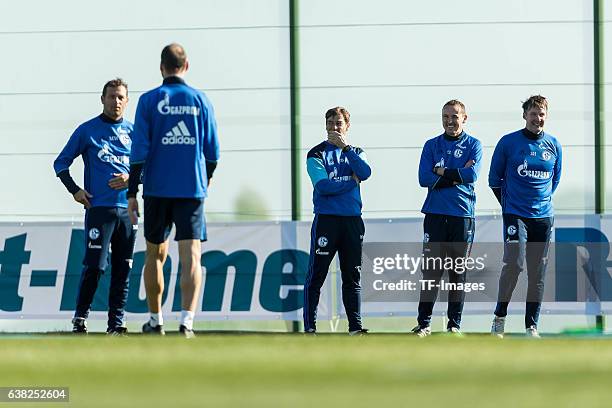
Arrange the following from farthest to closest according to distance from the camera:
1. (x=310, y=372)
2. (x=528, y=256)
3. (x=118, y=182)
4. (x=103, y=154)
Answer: (x=528, y=256) → (x=103, y=154) → (x=118, y=182) → (x=310, y=372)

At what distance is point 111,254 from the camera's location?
889 centimetres

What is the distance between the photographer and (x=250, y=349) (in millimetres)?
5859

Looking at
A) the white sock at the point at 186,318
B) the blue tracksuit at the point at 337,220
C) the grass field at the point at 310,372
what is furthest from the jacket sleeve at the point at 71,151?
the grass field at the point at 310,372

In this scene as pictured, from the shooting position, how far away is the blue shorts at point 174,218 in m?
7.35

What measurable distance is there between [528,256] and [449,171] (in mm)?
848

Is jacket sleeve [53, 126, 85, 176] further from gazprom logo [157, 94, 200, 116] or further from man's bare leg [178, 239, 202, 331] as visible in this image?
man's bare leg [178, 239, 202, 331]

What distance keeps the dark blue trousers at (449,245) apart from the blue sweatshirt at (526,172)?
1.07ft

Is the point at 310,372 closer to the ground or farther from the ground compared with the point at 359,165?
closer to the ground

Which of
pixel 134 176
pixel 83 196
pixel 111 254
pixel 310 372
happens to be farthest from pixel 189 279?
pixel 310 372

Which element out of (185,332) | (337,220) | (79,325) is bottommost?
(79,325)

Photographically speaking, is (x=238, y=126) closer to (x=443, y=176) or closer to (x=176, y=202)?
(x=443, y=176)

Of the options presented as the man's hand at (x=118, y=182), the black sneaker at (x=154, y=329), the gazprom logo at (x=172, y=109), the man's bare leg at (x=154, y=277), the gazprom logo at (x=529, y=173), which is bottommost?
the black sneaker at (x=154, y=329)

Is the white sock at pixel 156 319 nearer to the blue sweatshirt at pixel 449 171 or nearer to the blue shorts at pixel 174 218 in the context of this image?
the blue shorts at pixel 174 218

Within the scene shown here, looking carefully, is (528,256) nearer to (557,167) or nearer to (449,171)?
(557,167)
